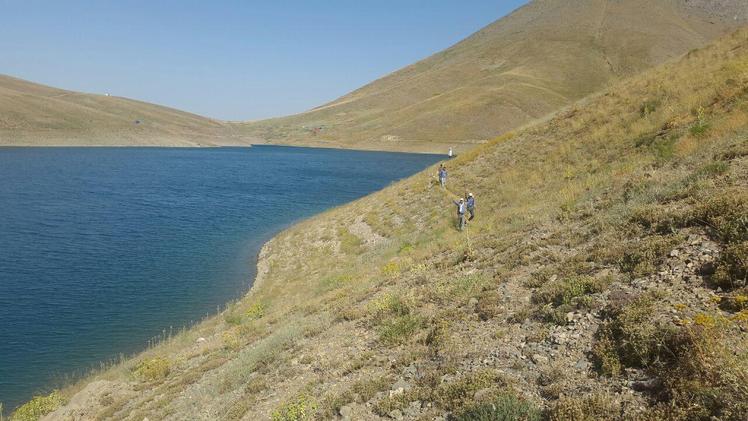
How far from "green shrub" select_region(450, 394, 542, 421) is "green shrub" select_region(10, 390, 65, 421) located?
530 inches

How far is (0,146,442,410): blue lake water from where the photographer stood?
19.3 meters

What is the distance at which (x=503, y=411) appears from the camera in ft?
19.0

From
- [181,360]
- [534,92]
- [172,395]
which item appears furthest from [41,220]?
Result: [534,92]

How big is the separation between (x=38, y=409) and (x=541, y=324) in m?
15.0

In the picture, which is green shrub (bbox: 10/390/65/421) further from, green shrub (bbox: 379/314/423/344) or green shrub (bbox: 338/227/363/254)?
green shrub (bbox: 338/227/363/254)

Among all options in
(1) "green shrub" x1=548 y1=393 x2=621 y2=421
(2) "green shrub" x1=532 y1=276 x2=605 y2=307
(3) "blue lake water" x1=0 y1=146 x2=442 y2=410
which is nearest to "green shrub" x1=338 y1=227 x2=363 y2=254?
(3) "blue lake water" x1=0 y1=146 x2=442 y2=410

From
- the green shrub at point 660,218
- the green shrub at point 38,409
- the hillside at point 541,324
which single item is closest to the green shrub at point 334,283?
the hillside at point 541,324

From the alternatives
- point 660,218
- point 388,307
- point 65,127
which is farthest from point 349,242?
point 65,127

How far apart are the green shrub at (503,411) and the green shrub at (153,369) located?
1115 centimetres

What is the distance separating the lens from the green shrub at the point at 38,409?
12.5 m

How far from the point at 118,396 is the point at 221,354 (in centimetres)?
311

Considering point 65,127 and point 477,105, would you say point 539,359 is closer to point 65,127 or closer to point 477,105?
point 477,105

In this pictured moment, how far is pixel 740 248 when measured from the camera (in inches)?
273

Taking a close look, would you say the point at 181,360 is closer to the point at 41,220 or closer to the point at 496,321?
the point at 496,321
